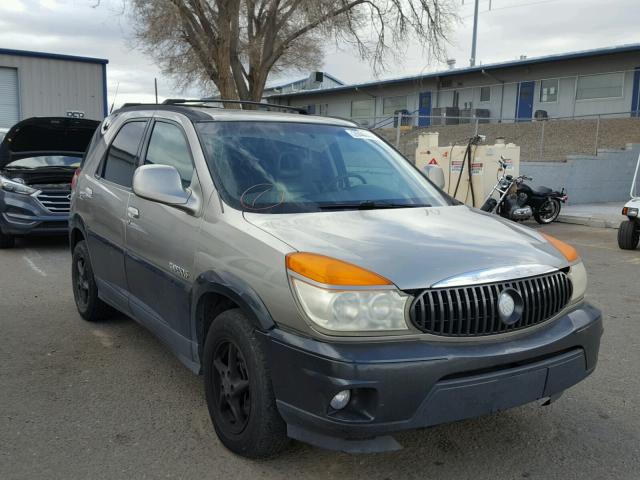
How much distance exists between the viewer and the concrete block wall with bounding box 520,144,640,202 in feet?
49.9

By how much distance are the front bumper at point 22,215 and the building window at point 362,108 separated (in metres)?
30.2

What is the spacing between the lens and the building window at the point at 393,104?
35.2 metres

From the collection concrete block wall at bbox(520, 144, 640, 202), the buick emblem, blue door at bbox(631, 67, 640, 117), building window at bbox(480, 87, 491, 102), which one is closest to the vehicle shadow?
the buick emblem

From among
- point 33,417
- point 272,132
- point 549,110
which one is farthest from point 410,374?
point 549,110

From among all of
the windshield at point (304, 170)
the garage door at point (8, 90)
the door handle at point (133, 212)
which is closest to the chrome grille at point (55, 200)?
the door handle at point (133, 212)

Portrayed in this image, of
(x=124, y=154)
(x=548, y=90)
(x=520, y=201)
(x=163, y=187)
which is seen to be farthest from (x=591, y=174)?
(x=163, y=187)

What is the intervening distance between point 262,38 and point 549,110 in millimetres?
13468

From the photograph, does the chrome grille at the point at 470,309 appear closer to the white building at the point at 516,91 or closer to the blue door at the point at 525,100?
the white building at the point at 516,91

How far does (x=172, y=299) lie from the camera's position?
11.5ft

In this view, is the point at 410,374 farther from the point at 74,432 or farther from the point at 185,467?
the point at 74,432

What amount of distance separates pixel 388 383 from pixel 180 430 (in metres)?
1.48

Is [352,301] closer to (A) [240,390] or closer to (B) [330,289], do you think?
(B) [330,289]

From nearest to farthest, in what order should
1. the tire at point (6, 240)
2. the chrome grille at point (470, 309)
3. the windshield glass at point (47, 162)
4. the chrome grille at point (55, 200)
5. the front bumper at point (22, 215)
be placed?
1. the chrome grille at point (470, 309)
2. the front bumper at point (22, 215)
3. the chrome grille at point (55, 200)
4. the tire at point (6, 240)
5. the windshield glass at point (47, 162)

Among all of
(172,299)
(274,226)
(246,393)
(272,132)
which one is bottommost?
(246,393)
